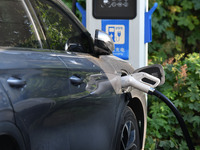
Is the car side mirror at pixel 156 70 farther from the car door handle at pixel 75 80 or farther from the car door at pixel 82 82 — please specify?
the car door handle at pixel 75 80

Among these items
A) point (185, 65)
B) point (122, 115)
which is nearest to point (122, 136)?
point (122, 115)

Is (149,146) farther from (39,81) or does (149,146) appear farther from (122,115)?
(39,81)

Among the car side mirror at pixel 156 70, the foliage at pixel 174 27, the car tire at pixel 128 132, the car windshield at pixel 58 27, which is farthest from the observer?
the foliage at pixel 174 27

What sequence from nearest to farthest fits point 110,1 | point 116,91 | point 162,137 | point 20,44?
point 20,44, point 116,91, point 110,1, point 162,137

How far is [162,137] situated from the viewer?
18.5 ft

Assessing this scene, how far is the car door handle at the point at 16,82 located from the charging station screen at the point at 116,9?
332 cm

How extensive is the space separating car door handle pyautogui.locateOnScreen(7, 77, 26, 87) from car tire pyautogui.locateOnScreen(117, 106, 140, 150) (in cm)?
139

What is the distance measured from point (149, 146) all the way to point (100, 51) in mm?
2272

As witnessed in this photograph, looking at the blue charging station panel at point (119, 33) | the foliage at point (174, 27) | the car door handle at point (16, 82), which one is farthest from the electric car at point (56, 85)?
the foliage at point (174, 27)

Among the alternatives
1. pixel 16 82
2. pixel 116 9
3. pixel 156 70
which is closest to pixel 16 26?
pixel 16 82

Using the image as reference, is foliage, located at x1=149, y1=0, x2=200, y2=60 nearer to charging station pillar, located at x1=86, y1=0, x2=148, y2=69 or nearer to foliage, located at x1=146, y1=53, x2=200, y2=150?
foliage, located at x1=146, y1=53, x2=200, y2=150

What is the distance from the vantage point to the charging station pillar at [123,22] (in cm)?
514

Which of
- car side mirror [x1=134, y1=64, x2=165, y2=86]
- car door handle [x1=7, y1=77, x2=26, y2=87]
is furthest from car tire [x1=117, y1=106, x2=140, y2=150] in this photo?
car door handle [x1=7, y1=77, x2=26, y2=87]

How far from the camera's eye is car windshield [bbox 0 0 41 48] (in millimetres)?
2193
